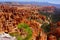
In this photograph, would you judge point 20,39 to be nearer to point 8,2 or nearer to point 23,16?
point 23,16

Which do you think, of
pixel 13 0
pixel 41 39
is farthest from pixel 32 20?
pixel 13 0

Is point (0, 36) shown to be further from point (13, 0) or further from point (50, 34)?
point (50, 34)

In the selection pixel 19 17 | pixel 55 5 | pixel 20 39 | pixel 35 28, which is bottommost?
pixel 20 39

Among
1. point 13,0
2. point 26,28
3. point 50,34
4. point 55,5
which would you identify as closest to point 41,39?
point 50,34

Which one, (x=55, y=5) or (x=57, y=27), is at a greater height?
(x=55, y=5)

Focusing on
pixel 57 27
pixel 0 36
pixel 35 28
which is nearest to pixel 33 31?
pixel 35 28

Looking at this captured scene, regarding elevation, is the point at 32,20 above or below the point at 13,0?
below

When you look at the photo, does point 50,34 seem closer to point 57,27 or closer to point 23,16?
point 57,27
